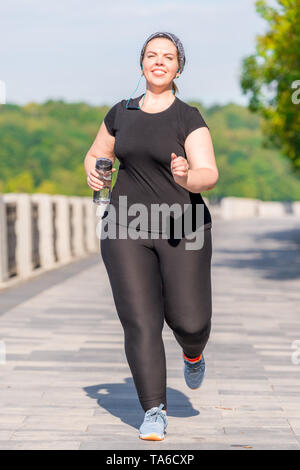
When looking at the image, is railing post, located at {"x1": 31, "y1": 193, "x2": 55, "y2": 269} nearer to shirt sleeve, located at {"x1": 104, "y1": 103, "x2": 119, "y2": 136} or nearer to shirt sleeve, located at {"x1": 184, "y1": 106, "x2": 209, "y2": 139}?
shirt sleeve, located at {"x1": 104, "y1": 103, "x2": 119, "y2": 136}

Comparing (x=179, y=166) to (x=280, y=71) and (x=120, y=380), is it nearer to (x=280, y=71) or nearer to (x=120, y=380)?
(x=120, y=380)

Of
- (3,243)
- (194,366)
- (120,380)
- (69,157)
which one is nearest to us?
(194,366)

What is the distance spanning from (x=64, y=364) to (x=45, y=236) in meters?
10.1

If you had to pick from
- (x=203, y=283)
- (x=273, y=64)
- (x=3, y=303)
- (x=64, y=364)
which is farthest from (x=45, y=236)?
(x=203, y=283)

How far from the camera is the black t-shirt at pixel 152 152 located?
14.6 ft

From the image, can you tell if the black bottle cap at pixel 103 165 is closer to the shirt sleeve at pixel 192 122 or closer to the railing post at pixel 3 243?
the shirt sleeve at pixel 192 122

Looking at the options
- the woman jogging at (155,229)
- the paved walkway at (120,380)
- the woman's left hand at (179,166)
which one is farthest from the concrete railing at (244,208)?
the woman's left hand at (179,166)

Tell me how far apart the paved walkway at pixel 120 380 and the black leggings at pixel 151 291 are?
0.34m

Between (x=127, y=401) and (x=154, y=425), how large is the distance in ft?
3.35

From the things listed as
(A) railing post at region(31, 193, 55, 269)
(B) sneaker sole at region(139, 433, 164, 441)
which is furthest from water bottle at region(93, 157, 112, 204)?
(A) railing post at region(31, 193, 55, 269)

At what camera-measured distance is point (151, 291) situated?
4.54 m

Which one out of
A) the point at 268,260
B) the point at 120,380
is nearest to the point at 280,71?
the point at 268,260

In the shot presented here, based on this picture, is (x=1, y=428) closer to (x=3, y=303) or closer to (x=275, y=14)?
(x=3, y=303)
